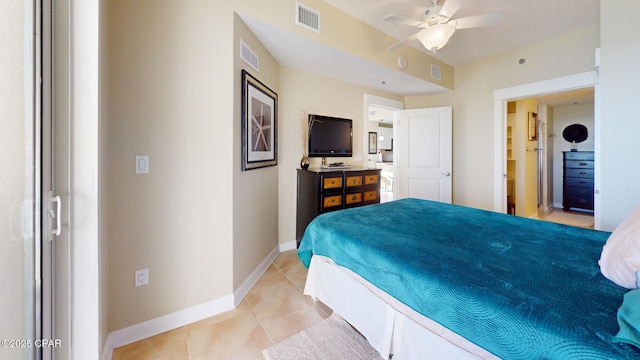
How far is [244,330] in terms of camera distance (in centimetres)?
172

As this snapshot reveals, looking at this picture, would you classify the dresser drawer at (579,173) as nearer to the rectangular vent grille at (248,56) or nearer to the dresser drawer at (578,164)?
the dresser drawer at (578,164)

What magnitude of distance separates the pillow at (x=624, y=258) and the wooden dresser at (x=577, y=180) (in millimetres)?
5658

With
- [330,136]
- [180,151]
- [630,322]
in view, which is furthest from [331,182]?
[630,322]

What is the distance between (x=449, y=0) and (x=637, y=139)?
1.83m

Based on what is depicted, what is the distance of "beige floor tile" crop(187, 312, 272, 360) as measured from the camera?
59.3 inches

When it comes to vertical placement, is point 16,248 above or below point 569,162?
below

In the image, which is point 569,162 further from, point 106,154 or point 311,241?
point 106,154

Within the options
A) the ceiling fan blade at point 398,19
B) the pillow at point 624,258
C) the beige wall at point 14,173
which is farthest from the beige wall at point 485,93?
the beige wall at point 14,173

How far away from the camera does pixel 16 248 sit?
81 centimetres

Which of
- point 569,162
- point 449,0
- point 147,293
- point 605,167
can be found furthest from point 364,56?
point 569,162

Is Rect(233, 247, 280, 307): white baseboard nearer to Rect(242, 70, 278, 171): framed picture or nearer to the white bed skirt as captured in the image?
the white bed skirt

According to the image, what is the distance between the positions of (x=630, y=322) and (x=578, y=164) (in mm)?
6339

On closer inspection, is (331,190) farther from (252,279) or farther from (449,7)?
(449,7)

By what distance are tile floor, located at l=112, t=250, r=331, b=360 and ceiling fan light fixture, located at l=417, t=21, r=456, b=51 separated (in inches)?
94.8
